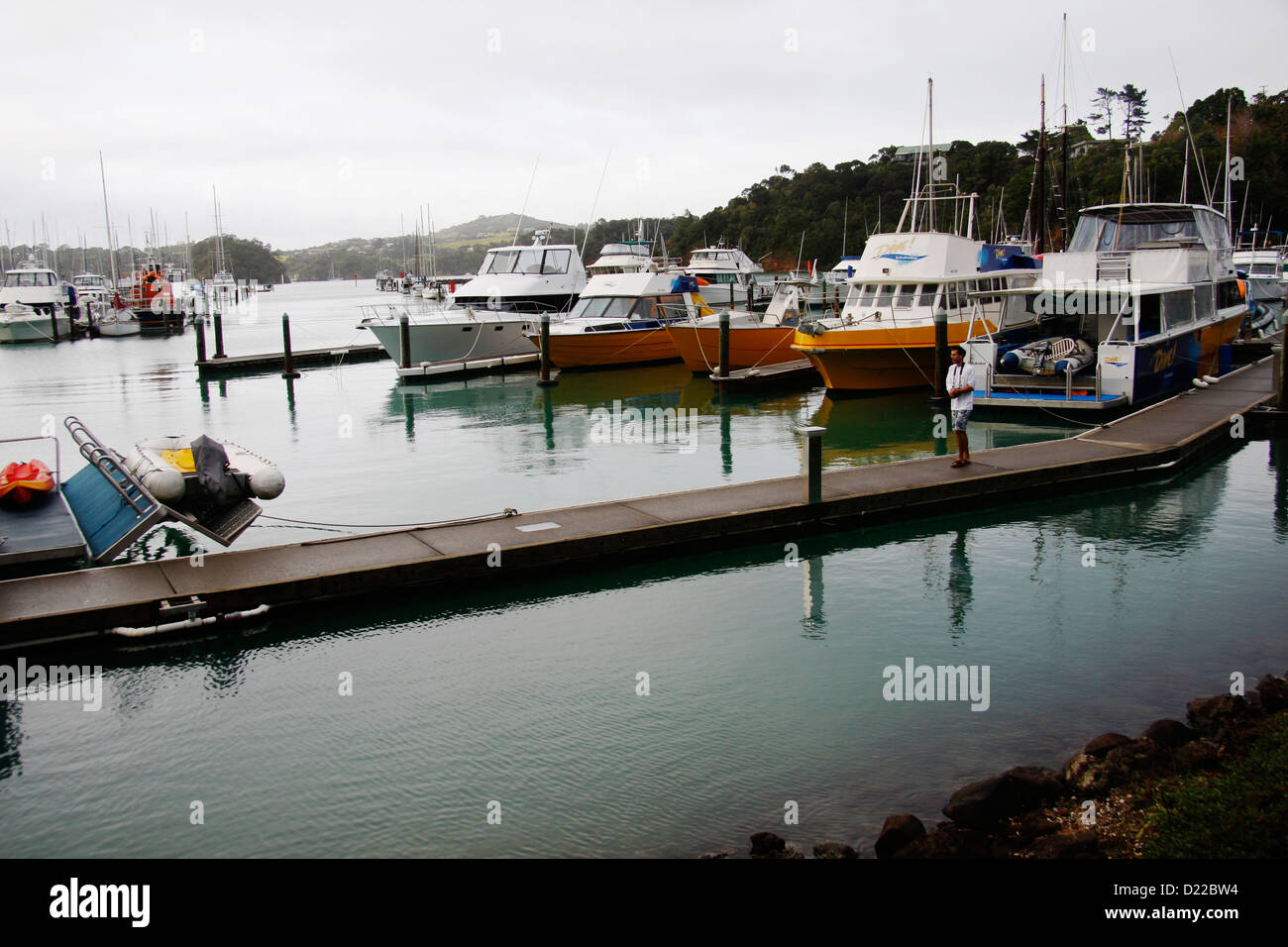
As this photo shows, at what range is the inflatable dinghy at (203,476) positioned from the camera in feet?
38.1

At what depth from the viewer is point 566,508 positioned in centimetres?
1327

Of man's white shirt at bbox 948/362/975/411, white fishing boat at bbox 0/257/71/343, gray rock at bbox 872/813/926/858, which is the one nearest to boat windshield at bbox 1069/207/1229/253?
man's white shirt at bbox 948/362/975/411

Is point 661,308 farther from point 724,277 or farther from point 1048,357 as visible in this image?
point 1048,357

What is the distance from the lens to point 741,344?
30.1 meters

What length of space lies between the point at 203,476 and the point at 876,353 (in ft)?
54.7

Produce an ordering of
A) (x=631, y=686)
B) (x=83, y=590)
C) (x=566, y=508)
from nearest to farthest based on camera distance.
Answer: (x=631, y=686)
(x=83, y=590)
(x=566, y=508)

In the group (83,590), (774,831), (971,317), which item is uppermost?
(971,317)

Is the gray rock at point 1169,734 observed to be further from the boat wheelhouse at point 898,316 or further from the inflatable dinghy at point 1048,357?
the boat wheelhouse at point 898,316

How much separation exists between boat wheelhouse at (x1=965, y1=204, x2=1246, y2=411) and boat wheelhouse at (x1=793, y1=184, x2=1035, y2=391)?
1.31 m

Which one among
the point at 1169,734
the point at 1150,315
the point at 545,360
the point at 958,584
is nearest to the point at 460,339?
the point at 545,360

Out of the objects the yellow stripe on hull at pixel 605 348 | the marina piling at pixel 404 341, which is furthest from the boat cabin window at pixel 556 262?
the marina piling at pixel 404 341
